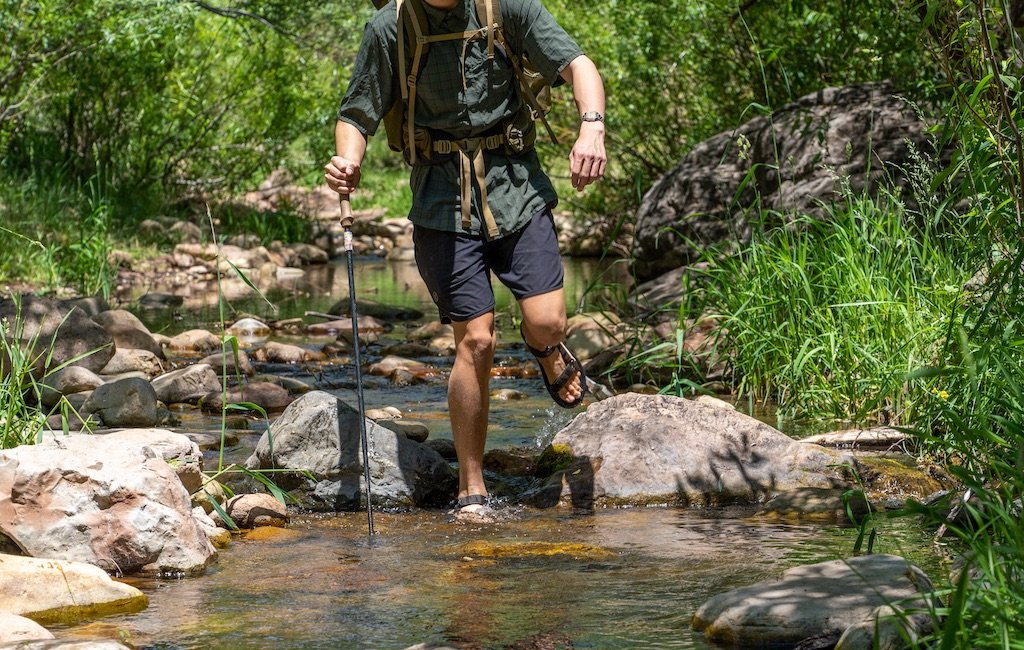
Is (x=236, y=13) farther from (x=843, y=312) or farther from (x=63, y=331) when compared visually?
(x=843, y=312)

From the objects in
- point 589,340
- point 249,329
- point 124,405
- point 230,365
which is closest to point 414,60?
point 124,405

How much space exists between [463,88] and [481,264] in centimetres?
68

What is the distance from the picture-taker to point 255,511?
5316mm

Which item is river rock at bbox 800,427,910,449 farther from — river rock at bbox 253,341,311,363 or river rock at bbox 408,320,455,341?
river rock at bbox 408,320,455,341

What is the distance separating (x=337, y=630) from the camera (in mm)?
3906

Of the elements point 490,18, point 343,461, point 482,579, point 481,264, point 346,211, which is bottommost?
point 482,579

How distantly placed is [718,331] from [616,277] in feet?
24.7

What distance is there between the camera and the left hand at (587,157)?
5008mm

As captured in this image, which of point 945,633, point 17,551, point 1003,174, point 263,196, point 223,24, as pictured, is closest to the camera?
point 945,633

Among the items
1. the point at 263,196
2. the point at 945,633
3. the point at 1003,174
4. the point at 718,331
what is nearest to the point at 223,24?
the point at 263,196

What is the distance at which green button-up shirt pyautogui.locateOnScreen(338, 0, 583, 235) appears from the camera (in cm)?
524

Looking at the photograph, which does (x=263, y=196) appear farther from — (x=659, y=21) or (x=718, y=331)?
(x=718, y=331)

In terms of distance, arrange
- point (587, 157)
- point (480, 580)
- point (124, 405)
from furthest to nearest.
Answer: point (124, 405), point (587, 157), point (480, 580)

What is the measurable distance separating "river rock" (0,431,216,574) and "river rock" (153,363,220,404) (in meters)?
3.07
